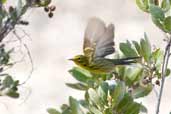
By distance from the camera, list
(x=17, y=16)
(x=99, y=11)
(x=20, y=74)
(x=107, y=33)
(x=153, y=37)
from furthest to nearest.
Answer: (x=99, y=11) → (x=153, y=37) → (x=20, y=74) → (x=17, y=16) → (x=107, y=33)

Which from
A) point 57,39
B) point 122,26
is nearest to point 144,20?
point 122,26

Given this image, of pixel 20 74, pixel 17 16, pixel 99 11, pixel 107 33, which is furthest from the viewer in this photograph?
pixel 99 11

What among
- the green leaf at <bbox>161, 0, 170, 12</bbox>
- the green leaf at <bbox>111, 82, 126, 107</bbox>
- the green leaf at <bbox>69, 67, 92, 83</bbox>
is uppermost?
the green leaf at <bbox>161, 0, 170, 12</bbox>

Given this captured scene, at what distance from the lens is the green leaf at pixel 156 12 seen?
5.06ft

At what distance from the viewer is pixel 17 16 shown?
5.40 ft

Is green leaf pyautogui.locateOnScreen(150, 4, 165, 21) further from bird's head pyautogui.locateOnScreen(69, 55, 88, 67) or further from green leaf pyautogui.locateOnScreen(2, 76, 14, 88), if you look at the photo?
green leaf pyautogui.locateOnScreen(2, 76, 14, 88)

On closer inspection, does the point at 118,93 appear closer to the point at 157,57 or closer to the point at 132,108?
the point at 132,108

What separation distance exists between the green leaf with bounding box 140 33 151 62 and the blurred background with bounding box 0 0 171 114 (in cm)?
333

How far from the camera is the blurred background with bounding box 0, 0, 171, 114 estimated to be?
18.7 ft

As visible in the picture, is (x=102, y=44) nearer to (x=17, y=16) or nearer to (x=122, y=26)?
(x=17, y=16)

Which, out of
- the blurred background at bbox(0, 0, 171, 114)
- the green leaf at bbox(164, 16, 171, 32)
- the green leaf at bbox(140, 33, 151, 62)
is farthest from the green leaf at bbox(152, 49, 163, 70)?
the blurred background at bbox(0, 0, 171, 114)

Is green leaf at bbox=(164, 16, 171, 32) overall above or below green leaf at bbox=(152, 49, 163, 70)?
above

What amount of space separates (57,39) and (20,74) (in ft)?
3.71

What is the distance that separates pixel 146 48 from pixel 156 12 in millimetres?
119
